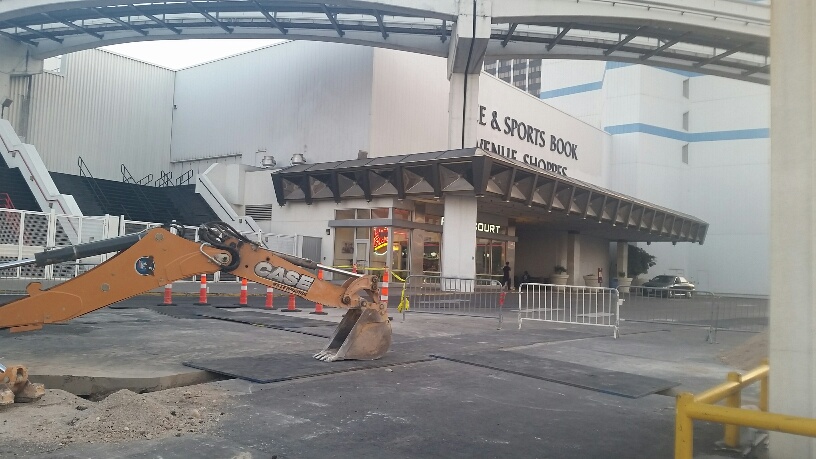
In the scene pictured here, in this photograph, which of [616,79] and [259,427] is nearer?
[259,427]

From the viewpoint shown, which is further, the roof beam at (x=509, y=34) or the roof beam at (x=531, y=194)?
the roof beam at (x=531, y=194)

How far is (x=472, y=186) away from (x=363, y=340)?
18.4m

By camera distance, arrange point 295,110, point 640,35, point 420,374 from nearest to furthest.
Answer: point 420,374 < point 640,35 < point 295,110

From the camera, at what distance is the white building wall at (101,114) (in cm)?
3597

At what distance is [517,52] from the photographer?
3064cm

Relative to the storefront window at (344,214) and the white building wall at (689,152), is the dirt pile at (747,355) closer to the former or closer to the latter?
the storefront window at (344,214)

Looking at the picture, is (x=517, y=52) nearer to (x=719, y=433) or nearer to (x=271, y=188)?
(x=271, y=188)

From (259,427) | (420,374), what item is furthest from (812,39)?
(420,374)

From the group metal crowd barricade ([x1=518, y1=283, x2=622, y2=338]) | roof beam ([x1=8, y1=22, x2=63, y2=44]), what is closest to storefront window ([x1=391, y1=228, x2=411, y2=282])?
metal crowd barricade ([x1=518, y1=283, x2=622, y2=338])

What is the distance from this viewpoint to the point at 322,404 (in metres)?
6.52

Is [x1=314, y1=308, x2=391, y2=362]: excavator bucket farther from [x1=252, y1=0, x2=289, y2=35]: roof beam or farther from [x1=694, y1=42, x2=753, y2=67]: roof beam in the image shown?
[x1=694, y1=42, x2=753, y2=67]: roof beam

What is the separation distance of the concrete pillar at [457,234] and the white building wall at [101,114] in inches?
1002

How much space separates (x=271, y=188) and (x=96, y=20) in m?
12.5

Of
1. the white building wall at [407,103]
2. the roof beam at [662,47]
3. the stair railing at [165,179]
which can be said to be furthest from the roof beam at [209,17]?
the roof beam at [662,47]
